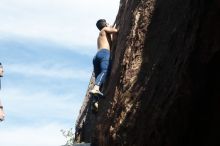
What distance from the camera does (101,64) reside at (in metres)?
12.0

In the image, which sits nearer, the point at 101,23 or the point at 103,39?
the point at 103,39

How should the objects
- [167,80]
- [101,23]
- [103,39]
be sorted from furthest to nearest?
[101,23]
[103,39]
[167,80]

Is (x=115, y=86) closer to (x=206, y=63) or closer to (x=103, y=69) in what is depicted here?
(x=103, y=69)

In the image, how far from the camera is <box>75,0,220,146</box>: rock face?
910 cm

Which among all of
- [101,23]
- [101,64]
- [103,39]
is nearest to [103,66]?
[101,64]

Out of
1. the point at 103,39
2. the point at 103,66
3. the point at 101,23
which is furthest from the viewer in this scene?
the point at 101,23

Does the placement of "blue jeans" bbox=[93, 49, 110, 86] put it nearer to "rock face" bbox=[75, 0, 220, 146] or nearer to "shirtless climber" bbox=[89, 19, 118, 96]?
"shirtless climber" bbox=[89, 19, 118, 96]

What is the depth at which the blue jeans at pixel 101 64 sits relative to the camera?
11.9 m

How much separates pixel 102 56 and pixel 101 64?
0.18 metres

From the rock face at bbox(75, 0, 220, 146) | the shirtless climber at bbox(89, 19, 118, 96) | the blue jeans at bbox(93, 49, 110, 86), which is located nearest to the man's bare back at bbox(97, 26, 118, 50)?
the shirtless climber at bbox(89, 19, 118, 96)

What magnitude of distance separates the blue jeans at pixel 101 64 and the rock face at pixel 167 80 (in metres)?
0.49

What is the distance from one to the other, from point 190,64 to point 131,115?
173cm

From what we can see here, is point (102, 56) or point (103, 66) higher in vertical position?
point (102, 56)

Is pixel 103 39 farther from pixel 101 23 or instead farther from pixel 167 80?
pixel 167 80
